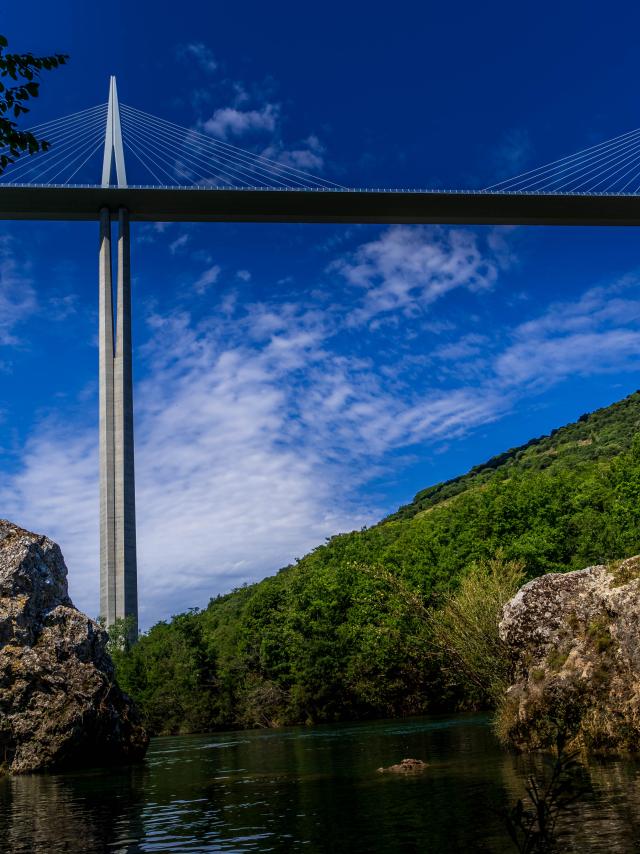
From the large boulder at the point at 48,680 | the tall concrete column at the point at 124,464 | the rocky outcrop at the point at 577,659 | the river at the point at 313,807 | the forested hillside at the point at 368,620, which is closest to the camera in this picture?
the river at the point at 313,807

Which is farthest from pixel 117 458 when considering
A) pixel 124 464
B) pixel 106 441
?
pixel 106 441

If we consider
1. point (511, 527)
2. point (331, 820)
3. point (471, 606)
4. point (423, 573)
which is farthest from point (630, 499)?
point (331, 820)

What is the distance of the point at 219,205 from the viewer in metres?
59.8

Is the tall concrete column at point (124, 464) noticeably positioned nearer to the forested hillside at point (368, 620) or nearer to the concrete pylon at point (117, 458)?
the concrete pylon at point (117, 458)

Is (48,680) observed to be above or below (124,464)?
below

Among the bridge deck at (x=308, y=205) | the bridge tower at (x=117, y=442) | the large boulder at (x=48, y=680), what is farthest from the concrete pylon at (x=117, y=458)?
the large boulder at (x=48, y=680)

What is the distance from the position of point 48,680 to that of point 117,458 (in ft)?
89.1

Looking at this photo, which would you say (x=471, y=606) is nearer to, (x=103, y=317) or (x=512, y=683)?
(x=512, y=683)

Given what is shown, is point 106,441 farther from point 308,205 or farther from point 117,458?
point 308,205

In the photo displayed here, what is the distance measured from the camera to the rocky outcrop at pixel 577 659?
17.4 metres

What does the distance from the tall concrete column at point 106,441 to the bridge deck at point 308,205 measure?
2965 millimetres

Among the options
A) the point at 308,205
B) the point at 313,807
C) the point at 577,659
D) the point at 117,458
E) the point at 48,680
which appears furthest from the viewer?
the point at 308,205

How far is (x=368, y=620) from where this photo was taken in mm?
55656

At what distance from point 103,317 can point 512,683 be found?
4123 centimetres
